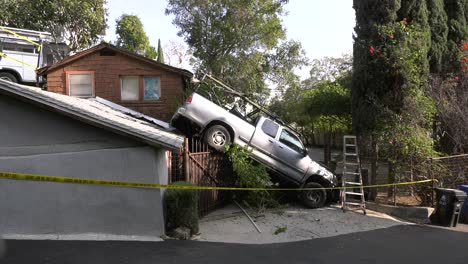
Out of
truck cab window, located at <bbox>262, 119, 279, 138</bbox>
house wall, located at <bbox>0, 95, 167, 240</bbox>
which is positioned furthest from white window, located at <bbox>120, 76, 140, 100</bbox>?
house wall, located at <bbox>0, 95, 167, 240</bbox>

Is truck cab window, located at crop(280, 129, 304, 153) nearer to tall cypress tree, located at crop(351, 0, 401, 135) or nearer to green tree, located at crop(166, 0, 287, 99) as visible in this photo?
tall cypress tree, located at crop(351, 0, 401, 135)

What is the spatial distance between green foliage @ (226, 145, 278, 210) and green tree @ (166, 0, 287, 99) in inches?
530

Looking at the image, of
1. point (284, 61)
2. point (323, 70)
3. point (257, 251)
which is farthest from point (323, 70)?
point (257, 251)

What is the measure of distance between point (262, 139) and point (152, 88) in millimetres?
6994

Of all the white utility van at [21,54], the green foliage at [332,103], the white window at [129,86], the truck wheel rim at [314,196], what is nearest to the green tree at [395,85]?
the truck wheel rim at [314,196]

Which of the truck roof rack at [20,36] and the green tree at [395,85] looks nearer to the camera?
the green tree at [395,85]

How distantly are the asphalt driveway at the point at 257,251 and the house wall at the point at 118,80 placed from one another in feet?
31.3

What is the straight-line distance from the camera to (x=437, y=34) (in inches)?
581

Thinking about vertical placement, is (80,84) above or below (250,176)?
above

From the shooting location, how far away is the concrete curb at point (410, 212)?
1056 centimetres

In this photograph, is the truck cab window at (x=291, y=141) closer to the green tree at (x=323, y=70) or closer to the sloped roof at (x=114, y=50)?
the sloped roof at (x=114, y=50)

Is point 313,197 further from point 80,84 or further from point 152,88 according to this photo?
point 80,84

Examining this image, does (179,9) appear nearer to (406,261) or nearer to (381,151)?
(381,151)

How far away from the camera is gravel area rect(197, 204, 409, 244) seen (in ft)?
28.3
